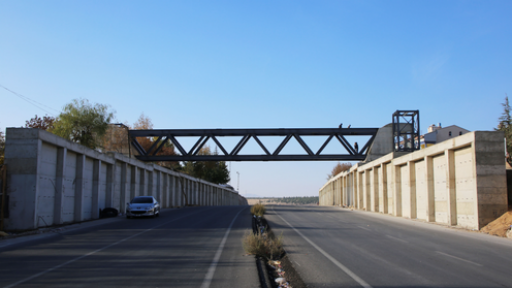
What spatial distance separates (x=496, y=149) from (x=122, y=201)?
2679 centimetres

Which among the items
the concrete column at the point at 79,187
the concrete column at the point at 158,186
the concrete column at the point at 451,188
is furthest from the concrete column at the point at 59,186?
the concrete column at the point at 158,186

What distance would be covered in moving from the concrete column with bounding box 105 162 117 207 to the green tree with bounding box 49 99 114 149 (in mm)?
11403

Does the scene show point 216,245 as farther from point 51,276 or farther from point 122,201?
point 122,201

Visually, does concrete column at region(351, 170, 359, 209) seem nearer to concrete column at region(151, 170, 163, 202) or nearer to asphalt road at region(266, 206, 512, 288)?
concrete column at region(151, 170, 163, 202)

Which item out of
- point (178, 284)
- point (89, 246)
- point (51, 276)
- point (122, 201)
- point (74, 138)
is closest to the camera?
point (178, 284)

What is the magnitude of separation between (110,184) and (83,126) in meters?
13.5

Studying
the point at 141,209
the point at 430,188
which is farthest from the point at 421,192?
the point at 141,209

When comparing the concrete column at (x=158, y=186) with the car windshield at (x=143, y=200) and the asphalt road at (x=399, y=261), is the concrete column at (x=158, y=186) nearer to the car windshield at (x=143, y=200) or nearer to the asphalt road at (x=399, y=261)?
the car windshield at (x=143, y=200)

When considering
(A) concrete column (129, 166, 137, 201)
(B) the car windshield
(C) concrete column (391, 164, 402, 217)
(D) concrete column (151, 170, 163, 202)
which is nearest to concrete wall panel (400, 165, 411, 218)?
(C) concrete column (391, 164, 402, 217)

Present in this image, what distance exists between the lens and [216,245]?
13.5 metres

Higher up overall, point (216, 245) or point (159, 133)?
point (159, 133)

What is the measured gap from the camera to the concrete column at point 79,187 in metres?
24.6

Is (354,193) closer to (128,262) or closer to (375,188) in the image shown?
(375,188)

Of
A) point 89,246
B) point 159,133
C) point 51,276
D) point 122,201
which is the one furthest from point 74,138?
point 51,276
